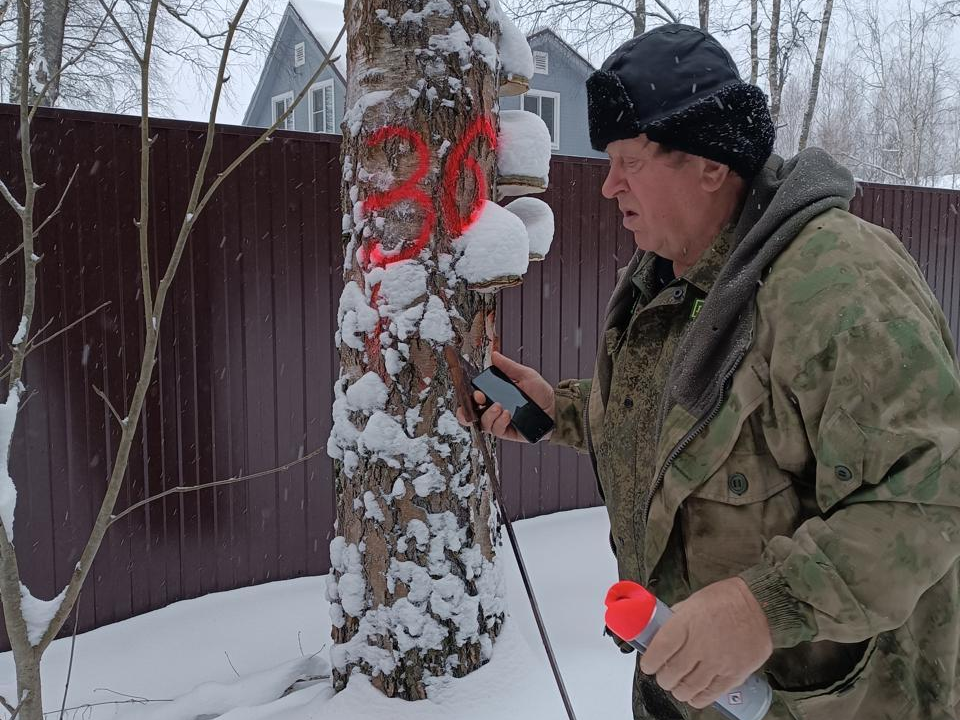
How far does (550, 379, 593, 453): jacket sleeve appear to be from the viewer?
1868 millimetres

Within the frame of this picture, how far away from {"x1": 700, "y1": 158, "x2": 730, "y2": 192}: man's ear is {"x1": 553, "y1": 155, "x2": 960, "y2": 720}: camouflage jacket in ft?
0.42

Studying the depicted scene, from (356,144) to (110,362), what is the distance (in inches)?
64.9

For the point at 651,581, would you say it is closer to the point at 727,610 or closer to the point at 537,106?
the point at 727,610

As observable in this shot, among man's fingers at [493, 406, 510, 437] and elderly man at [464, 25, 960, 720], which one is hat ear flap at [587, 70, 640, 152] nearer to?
elderly man at [464, 25, 960, 720]

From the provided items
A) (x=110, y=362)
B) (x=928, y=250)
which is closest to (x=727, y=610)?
(x=110, y=362)

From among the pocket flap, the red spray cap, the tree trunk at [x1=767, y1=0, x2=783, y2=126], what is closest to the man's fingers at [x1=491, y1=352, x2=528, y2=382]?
the pocket flap

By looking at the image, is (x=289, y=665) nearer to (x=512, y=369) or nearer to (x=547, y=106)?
(x=512, y=369)

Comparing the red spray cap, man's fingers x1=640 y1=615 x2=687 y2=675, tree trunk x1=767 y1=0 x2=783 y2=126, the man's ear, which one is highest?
tree trunk x1=767 y1=0 x2=783 y2=126

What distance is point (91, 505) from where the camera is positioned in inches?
130

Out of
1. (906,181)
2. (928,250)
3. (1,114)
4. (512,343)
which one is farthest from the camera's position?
(906,181)

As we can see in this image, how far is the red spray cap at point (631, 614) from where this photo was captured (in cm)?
112

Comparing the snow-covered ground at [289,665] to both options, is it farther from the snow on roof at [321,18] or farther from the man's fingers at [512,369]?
the snow on roof at [321,18]

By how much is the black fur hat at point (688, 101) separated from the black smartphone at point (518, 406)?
2.35 ft

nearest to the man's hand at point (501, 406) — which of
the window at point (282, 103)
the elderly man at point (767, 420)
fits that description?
the elderly man at point (767, 420)
